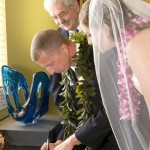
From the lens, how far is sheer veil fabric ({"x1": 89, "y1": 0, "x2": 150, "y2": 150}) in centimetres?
96

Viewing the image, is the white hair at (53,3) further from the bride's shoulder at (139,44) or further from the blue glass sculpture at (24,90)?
the bride's shoulder at (139,44)

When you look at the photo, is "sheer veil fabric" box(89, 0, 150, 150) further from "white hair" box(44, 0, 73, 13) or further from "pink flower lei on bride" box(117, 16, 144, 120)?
"white hair" box(44, 0, 73, 13)

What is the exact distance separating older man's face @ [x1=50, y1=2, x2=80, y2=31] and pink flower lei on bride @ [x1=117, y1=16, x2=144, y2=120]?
2.79ft

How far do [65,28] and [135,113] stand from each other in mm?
949

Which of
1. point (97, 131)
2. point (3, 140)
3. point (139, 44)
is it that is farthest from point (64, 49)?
point (3, 140)

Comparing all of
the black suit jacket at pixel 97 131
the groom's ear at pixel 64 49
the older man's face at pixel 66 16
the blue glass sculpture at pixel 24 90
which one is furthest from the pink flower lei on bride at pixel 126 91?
the blue glass sculpture at pixel 24 90

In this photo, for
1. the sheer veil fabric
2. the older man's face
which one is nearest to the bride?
the sheer veil fabric

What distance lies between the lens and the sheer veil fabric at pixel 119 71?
37.8 inches

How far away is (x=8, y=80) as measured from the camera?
1900 mm

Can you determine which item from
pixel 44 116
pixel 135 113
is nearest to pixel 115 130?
pixel 135 113

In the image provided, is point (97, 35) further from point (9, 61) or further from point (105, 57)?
point (9, 61)

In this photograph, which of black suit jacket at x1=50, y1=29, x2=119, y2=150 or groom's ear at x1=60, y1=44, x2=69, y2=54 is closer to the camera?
black suit jacket at x1=50, y1=29, x2=119, y2=150

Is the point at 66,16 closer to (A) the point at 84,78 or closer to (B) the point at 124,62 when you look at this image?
(A) the point at 84,78

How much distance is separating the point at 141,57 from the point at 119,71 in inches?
5.5
